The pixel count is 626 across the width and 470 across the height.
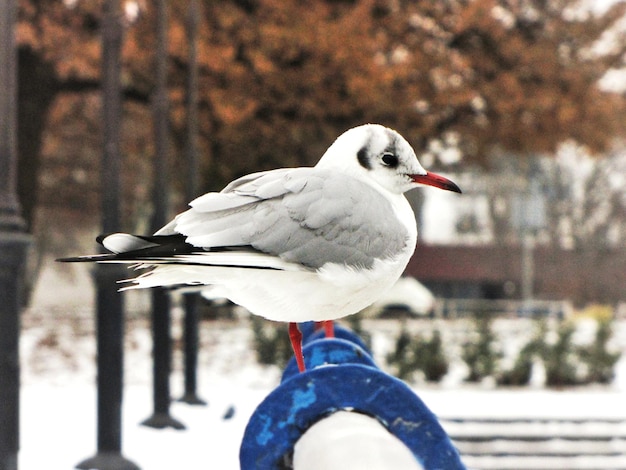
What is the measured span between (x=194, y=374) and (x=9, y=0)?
622 cm

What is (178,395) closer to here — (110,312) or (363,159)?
(110,312)

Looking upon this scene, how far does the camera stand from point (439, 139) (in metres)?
18.1

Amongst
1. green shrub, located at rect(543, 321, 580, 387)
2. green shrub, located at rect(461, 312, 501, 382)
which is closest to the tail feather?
green shrub, located at rect(461, 312, 501, 382)

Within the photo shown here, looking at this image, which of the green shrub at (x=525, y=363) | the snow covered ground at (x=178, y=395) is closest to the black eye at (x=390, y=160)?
the snow covered ground at (x=178, y=395)

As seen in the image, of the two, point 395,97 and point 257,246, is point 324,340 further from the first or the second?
point 395,97

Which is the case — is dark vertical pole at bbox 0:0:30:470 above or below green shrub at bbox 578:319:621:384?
above

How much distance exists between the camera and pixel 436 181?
1.77 meters

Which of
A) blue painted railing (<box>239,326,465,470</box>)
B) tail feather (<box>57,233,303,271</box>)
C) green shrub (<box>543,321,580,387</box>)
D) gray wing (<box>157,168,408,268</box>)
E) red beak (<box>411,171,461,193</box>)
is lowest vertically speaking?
green shrub (<box>543,321,580,387</box>)

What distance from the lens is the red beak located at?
67.9 inches

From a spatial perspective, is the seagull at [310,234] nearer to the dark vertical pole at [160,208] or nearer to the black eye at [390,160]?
the black eye at [390,160]

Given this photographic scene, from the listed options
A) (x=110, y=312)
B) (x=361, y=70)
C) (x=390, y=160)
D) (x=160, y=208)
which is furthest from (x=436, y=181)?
(x=361, y=70)

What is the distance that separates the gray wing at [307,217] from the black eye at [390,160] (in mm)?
74

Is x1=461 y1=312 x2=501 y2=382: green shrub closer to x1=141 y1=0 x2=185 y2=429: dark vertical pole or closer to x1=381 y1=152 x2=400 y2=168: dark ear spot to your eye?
x1=141 y1=0 x2=185 y2=429: dark vertical pole

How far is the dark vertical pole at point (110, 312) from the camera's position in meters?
6.07
